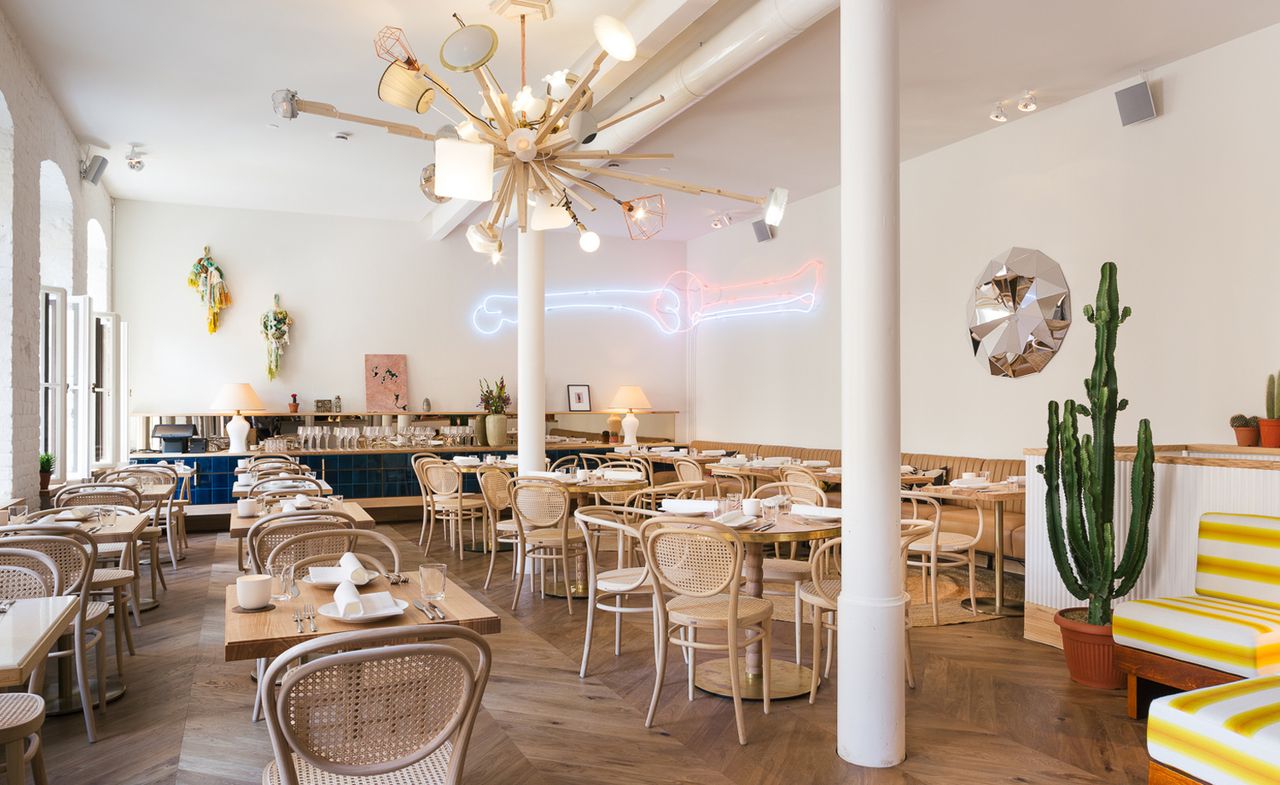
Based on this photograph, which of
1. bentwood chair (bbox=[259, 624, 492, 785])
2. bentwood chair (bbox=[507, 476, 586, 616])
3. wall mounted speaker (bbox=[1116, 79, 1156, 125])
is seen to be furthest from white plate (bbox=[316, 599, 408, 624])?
wall mounted speaker (bbox=[1116, 79, 1156, 125])

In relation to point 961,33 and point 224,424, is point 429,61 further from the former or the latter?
point 224,424

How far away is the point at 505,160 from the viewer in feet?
16.6

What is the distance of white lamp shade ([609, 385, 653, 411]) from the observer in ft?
39.7

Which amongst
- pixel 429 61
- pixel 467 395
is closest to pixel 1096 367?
pixel 429 61

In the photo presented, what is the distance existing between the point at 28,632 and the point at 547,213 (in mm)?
3553

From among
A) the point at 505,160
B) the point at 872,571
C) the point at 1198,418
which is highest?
the point at 505,160

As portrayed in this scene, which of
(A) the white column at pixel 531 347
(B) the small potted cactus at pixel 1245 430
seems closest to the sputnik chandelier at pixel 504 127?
(A) the white column at pixel 531 347

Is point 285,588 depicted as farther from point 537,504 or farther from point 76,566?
point 537,504

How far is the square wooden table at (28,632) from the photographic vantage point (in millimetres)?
2160

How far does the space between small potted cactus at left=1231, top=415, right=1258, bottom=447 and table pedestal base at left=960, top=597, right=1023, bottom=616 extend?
174 centimetres

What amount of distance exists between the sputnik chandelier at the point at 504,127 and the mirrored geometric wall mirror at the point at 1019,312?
2.83m

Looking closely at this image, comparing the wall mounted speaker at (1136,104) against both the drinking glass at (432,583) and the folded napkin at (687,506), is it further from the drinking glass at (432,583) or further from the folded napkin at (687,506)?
the drinking glass at (432,583)

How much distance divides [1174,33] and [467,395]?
8.65 meters

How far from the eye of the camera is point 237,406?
1024 centimetres
